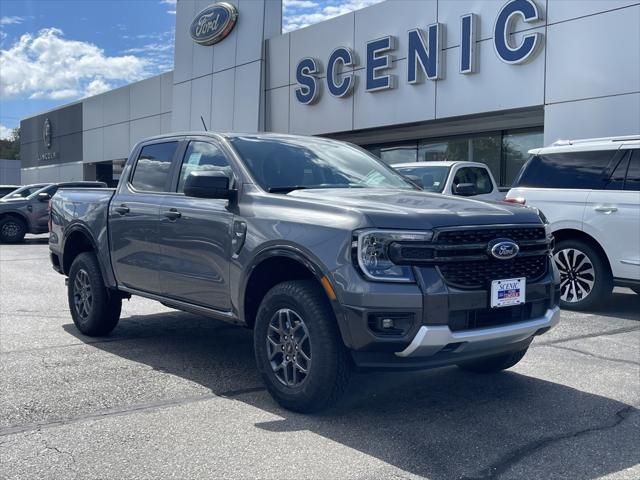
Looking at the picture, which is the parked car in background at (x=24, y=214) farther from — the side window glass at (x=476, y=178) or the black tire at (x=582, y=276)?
the black tire at (x=582, y=276)

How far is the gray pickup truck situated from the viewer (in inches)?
159

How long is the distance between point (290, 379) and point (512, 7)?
13.5 meters

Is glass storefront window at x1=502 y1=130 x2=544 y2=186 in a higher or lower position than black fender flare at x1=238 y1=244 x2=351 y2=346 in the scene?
higher

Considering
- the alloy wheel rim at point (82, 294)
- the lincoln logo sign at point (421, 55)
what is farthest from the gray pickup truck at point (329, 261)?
the lincoln logo sign at point (421, 55)

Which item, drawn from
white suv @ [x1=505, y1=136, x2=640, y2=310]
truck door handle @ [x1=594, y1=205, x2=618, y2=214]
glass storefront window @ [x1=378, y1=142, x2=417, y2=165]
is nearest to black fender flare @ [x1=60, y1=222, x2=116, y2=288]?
white suv @ [x1=505, y1=136, x2=640, y2=310]

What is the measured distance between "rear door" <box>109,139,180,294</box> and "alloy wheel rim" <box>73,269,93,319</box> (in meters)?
0.56

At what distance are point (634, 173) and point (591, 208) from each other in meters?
0.60

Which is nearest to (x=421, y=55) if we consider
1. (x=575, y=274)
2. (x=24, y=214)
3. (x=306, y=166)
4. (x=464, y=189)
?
(x=575, y=274)

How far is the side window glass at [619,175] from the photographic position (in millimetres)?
8125

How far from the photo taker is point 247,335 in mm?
7074

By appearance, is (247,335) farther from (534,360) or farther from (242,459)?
(242,459)

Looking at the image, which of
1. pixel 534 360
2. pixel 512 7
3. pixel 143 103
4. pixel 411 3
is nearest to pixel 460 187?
pixel 534 360

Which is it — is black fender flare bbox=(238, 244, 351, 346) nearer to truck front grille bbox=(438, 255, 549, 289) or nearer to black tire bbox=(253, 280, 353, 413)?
black tire bbox=(253, 280, 353, 413)

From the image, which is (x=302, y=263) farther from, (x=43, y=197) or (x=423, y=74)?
(x=43, y=197)
